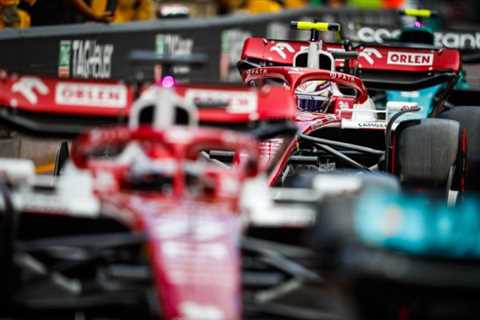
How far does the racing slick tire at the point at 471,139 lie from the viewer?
12.1 metres

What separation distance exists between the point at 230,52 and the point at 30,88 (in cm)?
1526

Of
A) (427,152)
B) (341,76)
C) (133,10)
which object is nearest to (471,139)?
(341,76)

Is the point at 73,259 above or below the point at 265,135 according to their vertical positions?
below

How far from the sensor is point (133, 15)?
21.2 meters

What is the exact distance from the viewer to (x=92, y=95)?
27.6 ft

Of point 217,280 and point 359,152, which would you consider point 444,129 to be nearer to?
point 359,152

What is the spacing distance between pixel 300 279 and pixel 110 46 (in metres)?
10.3

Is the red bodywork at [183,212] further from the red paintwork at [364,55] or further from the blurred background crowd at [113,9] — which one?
the blurred background crowd at [113,9]

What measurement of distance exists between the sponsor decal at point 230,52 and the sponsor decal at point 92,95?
14.6 meters

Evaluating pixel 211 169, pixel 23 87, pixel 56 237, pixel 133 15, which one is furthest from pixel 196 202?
pixel 133 15

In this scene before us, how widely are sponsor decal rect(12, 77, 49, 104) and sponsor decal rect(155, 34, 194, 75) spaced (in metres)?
10.9

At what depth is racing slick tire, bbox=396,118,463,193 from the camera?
33.8ft

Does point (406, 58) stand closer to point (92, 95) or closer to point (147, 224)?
point (92, 95)

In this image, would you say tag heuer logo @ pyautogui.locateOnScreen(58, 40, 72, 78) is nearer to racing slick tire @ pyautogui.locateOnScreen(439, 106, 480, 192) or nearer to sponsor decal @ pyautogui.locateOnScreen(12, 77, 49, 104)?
racing slick tire @ pyautogui.locateOnScreen(439, 106, 480, 192)
